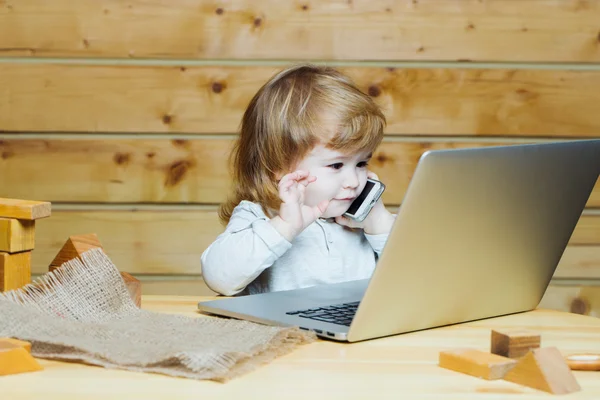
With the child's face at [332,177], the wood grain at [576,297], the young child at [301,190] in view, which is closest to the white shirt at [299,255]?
the young child at [301,190]

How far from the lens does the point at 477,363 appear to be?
32.3 inches

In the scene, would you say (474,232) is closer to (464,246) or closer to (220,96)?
(464,246)

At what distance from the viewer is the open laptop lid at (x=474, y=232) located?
90cm

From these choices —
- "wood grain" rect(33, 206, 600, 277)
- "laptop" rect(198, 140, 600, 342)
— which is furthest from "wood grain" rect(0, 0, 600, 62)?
"laptop" rect(198, 140, 600, 342)

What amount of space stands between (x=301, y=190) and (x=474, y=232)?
588 mm

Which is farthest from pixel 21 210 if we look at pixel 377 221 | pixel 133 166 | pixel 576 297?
pixel 576 297

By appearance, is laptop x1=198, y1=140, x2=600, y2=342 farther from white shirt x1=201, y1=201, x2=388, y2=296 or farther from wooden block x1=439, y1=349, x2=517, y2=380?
white shirt x1=201, y1=201, x2=388, y2=296

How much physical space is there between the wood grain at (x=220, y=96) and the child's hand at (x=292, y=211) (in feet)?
3.23

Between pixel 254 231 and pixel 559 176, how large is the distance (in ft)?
1.95

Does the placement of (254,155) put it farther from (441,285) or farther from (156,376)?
(156,376)

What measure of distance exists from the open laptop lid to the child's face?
0.49 meters

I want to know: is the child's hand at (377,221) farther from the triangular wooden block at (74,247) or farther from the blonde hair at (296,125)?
the triangular wooden block at (74,247)

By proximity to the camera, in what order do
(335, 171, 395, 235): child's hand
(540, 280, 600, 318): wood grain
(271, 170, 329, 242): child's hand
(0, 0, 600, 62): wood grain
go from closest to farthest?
(271, 170, 329, 242): child's hand
(335, 171, 395, 235): child's hand
(0, 0, 600, 62): wood grain
(540, 280, 600, 318): wood grain

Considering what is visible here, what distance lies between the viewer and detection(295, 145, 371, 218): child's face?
5.14 feet
